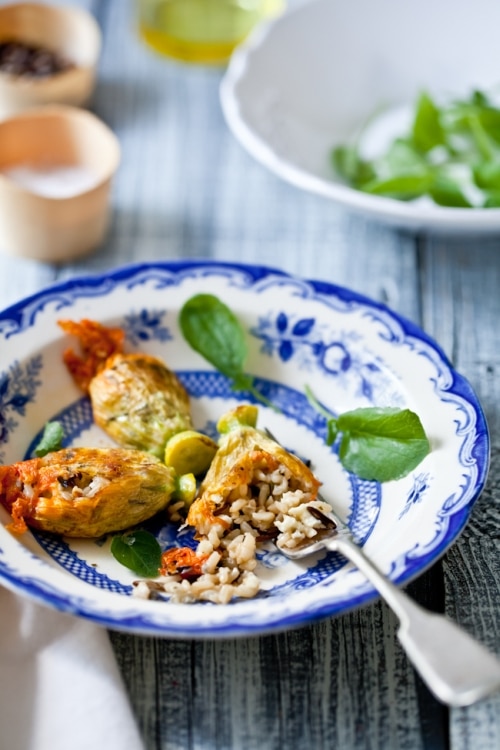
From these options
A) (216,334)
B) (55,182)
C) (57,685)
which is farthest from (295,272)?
(57,685)

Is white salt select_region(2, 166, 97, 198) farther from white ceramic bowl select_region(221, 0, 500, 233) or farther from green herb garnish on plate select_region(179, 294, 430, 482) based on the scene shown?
green herb garnish on plate select_region(179, 294, 430, 482)

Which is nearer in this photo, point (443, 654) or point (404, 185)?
point (443, 654)

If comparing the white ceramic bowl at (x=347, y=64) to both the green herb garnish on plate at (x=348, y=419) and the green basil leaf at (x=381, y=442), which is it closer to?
the green herb garnish on plate at (x=348, y=419)

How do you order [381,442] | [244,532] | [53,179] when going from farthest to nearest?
[53,179]
[381,442]
[244,532]

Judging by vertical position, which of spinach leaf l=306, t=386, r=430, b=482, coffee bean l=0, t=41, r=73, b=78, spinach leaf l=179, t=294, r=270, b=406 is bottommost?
coffee bean l=0, t=41, r=73, b=78

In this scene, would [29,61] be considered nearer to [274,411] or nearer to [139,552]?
[274,411]

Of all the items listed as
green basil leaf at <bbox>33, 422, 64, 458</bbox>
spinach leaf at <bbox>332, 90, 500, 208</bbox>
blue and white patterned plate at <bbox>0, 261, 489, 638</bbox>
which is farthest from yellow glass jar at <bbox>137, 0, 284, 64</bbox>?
green basil leaf at <bbox>33, 422, 64, 458</bbox>
